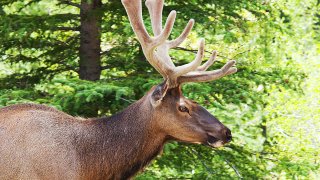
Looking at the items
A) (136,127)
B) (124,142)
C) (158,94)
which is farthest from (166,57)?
(124,142)

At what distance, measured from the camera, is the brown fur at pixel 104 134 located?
21.8 ft

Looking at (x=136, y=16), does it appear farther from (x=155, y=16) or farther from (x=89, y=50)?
(x=89, y=50)

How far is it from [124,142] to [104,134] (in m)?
0.21

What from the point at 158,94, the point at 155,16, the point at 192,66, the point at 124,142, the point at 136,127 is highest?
the point at 155,16

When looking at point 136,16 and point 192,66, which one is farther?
point 136,16

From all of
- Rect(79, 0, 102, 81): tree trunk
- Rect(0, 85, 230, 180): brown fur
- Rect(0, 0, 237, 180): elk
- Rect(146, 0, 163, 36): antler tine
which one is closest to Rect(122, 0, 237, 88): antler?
Rect(0, 0, 237, 180): elk

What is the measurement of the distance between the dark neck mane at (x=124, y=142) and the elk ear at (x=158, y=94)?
0.40 ft

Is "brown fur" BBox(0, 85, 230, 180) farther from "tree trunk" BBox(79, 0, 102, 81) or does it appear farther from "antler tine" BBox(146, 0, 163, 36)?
"tree trunk" BBox(79, 0, 102, 81)

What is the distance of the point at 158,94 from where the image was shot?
6984 mm

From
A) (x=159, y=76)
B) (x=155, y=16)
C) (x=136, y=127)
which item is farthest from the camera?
(x=159, y=76)

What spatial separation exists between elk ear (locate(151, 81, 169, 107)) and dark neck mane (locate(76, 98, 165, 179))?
0.40 feet

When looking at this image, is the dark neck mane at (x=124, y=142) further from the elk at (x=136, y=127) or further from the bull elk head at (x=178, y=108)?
the bull elk head at (x=178, y=108)

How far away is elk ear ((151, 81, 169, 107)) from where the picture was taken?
6.98m

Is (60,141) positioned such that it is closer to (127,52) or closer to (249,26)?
(127,52)
